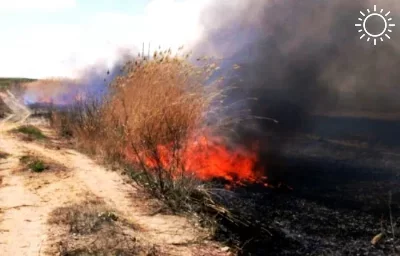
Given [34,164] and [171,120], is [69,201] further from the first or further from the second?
[34,164]

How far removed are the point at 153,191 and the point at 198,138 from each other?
1.51 meters

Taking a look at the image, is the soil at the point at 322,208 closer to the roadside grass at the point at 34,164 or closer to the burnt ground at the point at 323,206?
the burnt ground at the point at 323,206

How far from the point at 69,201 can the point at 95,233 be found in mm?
2553

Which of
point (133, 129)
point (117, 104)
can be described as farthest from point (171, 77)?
point (117, 104)

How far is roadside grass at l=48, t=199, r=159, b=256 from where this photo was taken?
6375mm

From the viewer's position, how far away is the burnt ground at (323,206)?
7680mm

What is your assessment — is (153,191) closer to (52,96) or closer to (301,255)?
(301,255)

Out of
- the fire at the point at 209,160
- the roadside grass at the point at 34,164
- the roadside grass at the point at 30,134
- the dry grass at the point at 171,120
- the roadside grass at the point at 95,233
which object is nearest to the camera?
the roadside grass at the point at 95,233

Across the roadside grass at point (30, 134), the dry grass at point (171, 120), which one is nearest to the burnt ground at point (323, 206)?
the dry grass at point (171, 120)

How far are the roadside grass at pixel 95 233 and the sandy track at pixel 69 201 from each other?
9.5 inches

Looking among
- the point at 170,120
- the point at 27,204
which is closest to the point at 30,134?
the point at 27,204

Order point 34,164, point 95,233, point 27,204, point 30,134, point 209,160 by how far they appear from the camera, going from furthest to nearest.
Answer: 1. point 30,134
2. point 209,160
3. point 34,164
4. point 27,204
5. point 95,233

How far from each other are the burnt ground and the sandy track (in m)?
0.91

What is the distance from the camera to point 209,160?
1514cm
